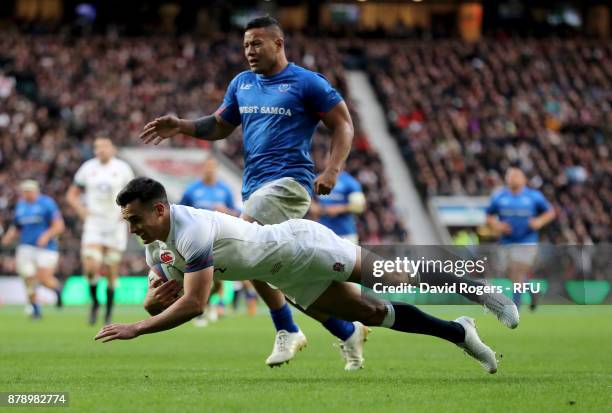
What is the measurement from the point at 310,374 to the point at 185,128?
2066 millimetres

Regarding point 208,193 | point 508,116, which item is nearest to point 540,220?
point 208,193

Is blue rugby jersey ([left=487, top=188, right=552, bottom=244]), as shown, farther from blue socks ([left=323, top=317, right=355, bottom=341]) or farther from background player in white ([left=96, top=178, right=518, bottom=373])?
background player in white ([left=96, top=178, right=518, bottom=373])

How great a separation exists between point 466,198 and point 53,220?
18.1 meters

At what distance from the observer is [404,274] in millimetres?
7793

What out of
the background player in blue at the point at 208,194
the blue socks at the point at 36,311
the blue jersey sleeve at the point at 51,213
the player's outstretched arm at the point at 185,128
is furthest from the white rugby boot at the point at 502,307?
the blue jersey sleeve at the point at 51,213

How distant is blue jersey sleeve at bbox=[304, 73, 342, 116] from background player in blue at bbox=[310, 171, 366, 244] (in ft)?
28.2

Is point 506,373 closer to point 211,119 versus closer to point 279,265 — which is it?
point 279,265

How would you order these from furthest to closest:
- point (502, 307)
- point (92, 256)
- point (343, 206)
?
point (343, 206) < point (92, 256) < point (502, 307)

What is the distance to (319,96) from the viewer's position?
28.7 feet

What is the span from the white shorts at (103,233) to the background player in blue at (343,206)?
325 cm

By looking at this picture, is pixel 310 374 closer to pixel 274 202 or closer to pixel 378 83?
pixel 274 202

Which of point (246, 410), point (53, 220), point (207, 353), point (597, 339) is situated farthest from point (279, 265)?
point (53, 220)

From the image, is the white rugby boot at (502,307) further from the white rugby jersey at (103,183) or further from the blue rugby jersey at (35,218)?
the blue rugby jersey at (35,218)

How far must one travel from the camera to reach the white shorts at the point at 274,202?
8.73m
